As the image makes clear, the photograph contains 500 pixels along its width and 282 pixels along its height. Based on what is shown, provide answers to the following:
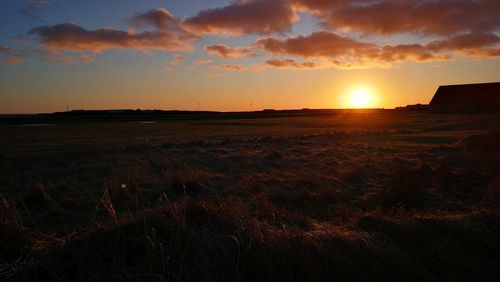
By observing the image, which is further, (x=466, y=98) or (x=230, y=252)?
(x=466, y=98)

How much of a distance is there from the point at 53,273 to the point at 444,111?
105514 millimetres

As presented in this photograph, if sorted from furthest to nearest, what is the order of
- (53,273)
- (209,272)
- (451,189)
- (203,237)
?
(451,189), (203,237), (209,272), (53,273)

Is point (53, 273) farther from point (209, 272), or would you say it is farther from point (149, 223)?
point (209, 272)

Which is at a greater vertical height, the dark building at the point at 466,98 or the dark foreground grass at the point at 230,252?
the dark building at the point at 466,98

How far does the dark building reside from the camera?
90.4m

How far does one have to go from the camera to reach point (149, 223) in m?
3.90

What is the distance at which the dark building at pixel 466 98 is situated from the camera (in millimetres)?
90450

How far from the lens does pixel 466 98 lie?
95188 millimetres

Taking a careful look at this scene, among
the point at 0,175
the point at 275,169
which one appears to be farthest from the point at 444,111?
the point at 0,175

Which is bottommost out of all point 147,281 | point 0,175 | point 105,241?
point 0,175

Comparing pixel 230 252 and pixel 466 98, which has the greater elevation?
pixel 466 98

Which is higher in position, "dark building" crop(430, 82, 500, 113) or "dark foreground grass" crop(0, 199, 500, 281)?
"dark building" crop(430, 82, 500, 113)

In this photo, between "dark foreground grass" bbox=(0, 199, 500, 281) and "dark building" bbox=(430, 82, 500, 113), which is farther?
"dark building" bbox=(430, 82, 500, 113)

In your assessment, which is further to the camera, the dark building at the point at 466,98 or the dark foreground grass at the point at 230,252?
the dark building at the point at 466,98
